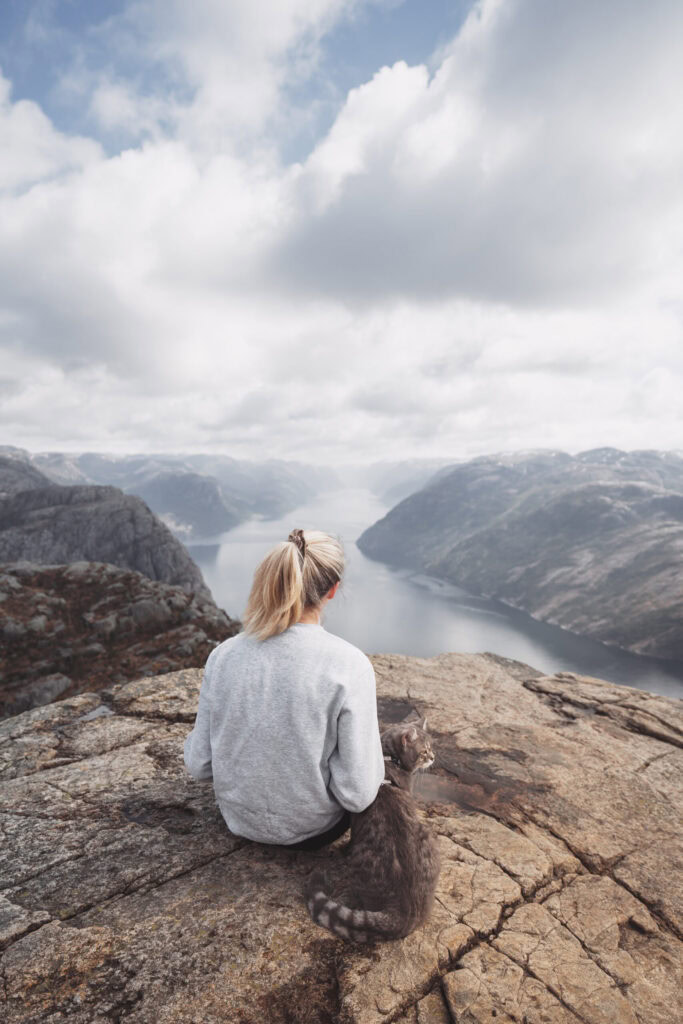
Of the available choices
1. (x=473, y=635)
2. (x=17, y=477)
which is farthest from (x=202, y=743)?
(x=17, y=477)

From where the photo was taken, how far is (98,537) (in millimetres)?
95938

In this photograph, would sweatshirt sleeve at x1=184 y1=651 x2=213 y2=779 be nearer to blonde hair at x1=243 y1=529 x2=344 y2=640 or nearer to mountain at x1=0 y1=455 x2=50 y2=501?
blonde hair at x1=243 y1=529 x2=344 y2=640

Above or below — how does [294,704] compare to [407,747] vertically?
above

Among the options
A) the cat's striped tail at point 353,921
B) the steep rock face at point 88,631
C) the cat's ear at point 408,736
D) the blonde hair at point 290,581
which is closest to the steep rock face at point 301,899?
the cat's striped tail at point 353,921

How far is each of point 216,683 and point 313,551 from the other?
54.0 inches

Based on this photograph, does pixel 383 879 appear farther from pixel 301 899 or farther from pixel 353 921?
pixel 301 899

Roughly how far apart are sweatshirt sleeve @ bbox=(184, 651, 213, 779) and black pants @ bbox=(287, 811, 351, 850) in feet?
3.39

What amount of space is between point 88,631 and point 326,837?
855 inches

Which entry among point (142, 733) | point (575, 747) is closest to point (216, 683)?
point (142, 733)

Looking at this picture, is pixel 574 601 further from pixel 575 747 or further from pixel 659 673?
pixel 575 747

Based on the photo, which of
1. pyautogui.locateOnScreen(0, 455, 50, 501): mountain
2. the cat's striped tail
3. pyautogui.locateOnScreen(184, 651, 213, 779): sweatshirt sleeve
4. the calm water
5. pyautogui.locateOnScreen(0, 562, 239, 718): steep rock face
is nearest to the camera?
the cat's striped tail

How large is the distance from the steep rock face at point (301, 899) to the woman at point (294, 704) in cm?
91

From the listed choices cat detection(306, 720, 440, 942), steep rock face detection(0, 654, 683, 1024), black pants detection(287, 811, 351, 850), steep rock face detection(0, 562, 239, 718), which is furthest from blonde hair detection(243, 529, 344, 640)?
steep rock face detection(0, 562, 239, 718)

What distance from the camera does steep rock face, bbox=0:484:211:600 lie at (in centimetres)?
8819
